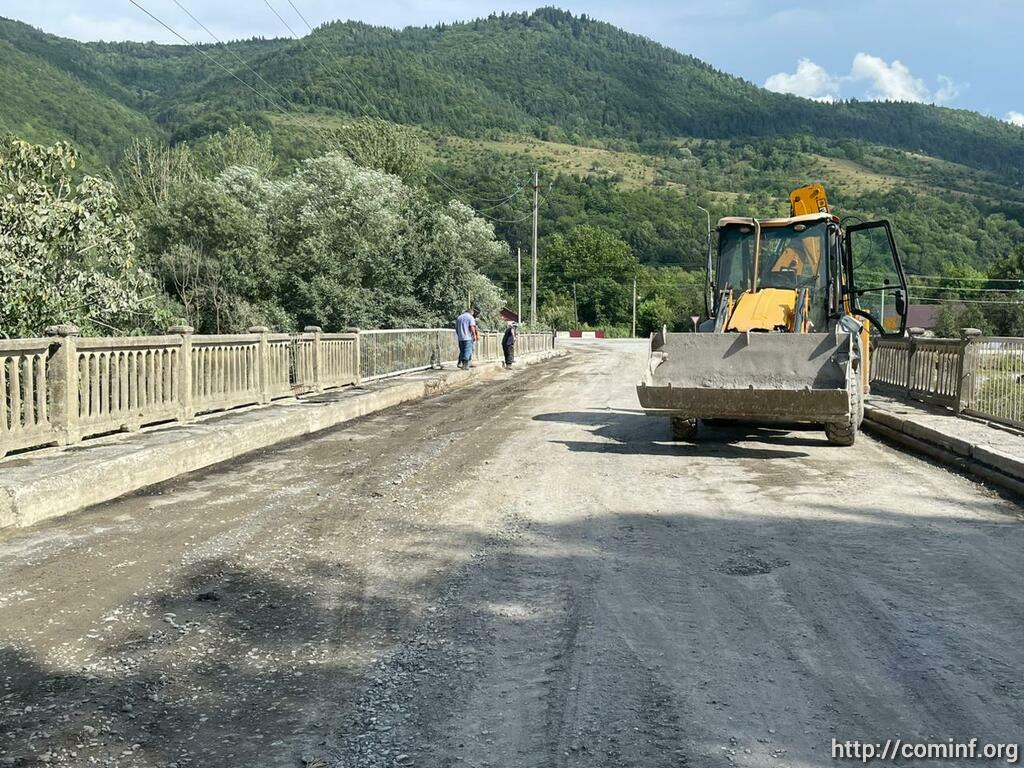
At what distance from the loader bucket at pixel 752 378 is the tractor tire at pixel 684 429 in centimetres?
63

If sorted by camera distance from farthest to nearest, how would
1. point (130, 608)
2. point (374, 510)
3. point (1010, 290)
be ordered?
point (1010, 290) < point (374, 510) < point (130, 608)

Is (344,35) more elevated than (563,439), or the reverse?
(344,35)

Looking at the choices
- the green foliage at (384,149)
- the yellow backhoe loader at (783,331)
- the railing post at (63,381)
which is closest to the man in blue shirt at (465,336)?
the yellow backhoe loader at (783,331)

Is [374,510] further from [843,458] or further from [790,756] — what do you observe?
[843,458]

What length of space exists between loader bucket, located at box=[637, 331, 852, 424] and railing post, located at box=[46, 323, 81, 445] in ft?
19.8

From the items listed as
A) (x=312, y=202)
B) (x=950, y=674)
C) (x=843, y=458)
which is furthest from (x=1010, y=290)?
(x=950, y=674)

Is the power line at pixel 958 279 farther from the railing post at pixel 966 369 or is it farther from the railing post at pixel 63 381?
the railing post at pixel 63 381

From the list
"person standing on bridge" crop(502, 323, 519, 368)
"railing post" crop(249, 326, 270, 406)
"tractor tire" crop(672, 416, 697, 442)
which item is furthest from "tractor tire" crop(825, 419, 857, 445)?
"person standing on bridge" crop(502, 323, 519, 368)

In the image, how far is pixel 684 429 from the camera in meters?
11.3

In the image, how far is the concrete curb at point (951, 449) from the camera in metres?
8.38

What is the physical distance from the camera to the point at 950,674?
3852mm

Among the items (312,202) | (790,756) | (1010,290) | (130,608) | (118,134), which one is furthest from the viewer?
(1010,290)

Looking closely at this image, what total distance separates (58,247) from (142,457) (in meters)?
7.47

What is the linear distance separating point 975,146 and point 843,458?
664 ft
